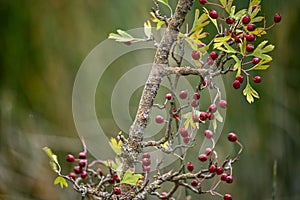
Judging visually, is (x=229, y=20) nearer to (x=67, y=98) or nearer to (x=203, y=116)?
(x=203, y=116)

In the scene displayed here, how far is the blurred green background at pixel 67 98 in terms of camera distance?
1282 millimetres

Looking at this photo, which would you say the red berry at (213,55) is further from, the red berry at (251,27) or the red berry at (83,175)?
the red berry at (83,175)

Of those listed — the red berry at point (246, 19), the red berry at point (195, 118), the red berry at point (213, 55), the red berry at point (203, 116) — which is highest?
the red berry at point (246, 19)

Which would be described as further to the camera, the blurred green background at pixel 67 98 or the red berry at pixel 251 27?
the blurred green background at pixel 67 98

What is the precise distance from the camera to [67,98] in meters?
1.40

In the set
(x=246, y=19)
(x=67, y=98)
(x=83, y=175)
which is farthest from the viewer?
(x=67, y=98)

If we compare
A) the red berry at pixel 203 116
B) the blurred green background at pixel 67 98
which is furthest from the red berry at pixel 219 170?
the blurred green background at pixel 67 98

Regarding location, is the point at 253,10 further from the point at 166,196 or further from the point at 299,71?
the point at 299,71

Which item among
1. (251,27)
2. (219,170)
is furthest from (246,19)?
(219,170)

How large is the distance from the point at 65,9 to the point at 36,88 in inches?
8.3

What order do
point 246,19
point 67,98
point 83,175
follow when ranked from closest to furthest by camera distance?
1. point 246,19
2. point 83,175
3. point 67,98

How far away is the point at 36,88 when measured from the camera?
1419mm

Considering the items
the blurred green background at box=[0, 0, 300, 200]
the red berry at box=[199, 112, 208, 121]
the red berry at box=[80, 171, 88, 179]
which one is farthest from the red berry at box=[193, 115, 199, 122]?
the blurred green background at box=[0, 0, 300, 200]

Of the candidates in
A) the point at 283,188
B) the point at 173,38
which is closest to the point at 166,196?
the point at 173,38
